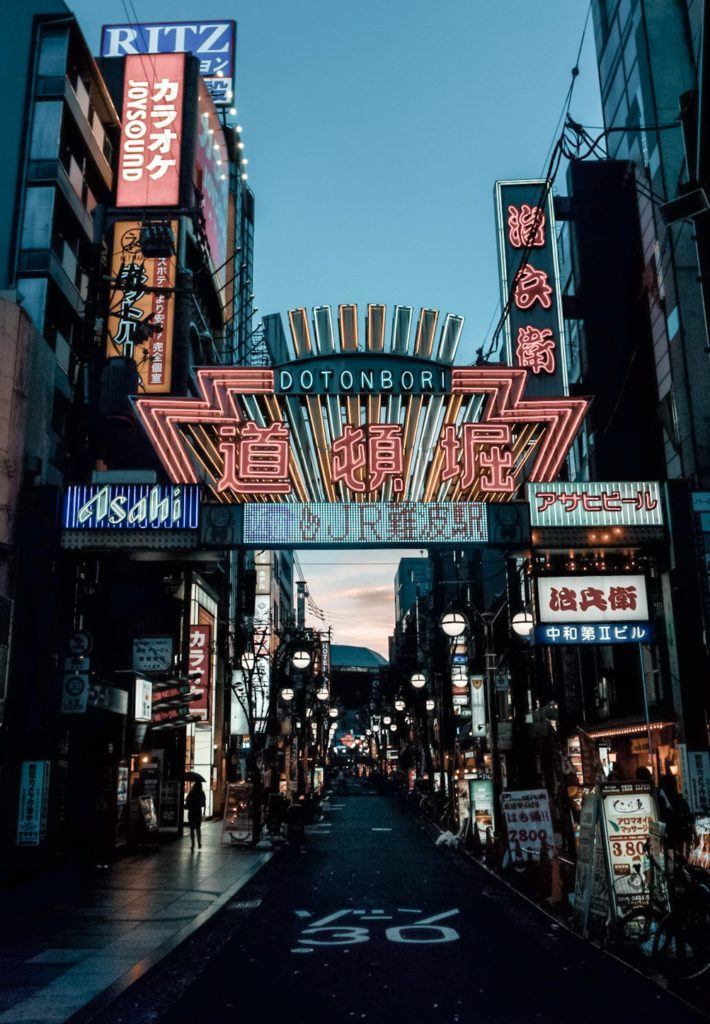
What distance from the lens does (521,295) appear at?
24594mm

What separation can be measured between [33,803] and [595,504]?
14.3 metres

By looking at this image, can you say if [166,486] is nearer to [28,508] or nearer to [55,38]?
[28,508]

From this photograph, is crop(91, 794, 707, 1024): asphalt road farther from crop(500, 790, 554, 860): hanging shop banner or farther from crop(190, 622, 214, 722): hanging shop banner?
crop(190, 622, 214, 722): hanging shop banner

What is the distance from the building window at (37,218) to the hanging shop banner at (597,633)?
20.3 meters

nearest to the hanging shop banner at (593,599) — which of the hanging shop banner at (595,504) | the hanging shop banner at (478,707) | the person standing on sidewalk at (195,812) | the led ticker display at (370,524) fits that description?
the hanging shop banner at (595,504)

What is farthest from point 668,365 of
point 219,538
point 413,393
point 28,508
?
point 28,508

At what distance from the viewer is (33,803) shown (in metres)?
19.6

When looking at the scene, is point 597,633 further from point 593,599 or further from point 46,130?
point 46,130

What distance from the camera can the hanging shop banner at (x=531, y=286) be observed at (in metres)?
23.8

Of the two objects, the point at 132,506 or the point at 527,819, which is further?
the point at 132,506

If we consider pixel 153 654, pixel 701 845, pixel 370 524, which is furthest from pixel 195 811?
pixel 701 845

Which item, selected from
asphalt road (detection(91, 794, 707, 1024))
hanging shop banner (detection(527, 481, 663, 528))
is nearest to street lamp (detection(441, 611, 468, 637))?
hanging shop banner (detection(527, 481, 663, 528))

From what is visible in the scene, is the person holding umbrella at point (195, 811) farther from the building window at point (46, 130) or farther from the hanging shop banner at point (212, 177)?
the hanging shop banner at point (212, 177)

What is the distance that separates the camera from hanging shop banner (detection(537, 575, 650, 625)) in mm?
19125
